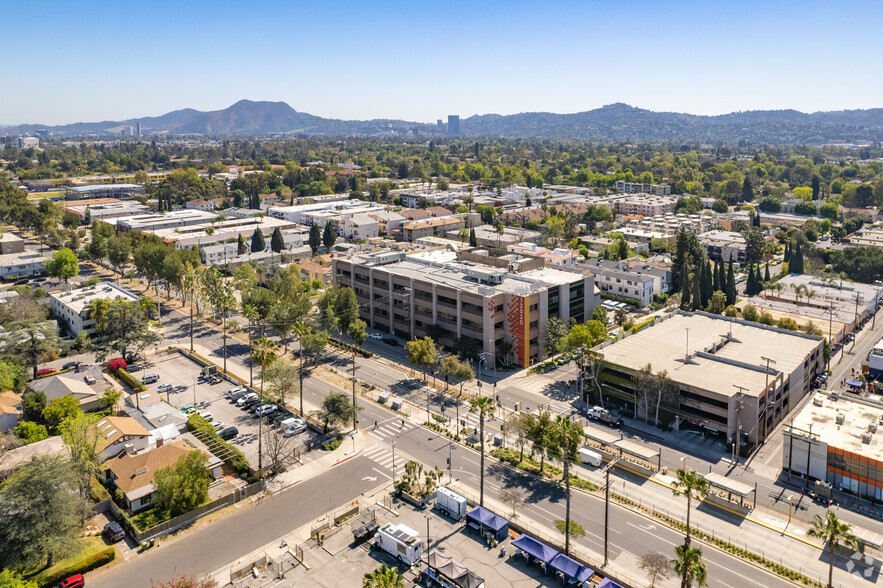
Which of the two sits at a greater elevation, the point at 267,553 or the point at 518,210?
the point at 518,210

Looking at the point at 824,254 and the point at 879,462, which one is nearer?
the point at 879,462

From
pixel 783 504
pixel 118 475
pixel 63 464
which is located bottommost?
pixel 783 504

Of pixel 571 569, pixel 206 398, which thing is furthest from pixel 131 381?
pixel 571 569

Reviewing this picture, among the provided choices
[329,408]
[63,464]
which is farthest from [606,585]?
[63,464]

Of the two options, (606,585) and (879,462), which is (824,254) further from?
(606,585)

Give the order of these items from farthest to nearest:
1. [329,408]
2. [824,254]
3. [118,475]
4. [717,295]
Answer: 1. [824,254]
2. [717,295]
3. [329,408]
4. [118,475]

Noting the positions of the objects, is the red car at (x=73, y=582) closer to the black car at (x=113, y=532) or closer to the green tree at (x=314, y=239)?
the black car at (x=113, y=532)

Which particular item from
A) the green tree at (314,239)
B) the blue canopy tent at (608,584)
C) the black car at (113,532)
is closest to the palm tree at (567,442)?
the blue canopy tent at (608,584)

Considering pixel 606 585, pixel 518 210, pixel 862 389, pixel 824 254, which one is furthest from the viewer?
pixel 518 210
